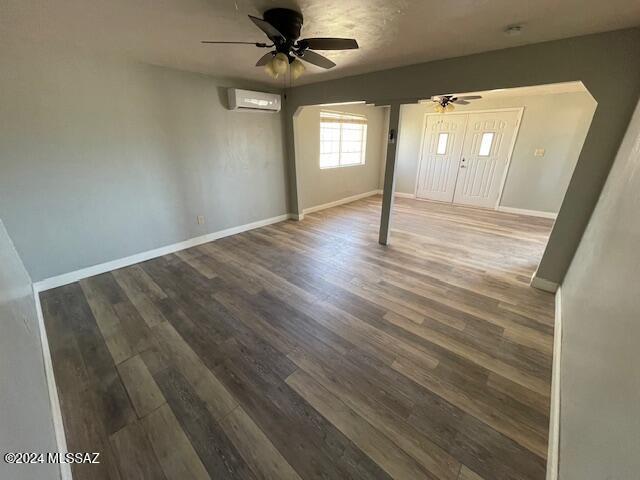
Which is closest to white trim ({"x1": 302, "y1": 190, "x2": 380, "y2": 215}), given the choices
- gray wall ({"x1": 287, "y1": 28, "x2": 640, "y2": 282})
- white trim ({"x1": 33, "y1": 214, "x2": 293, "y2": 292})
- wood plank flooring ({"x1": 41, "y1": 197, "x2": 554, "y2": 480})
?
white trim ({"x1": 33, "y1": 214, "x2": 293, "y2": 292})

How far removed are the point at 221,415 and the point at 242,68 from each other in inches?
142

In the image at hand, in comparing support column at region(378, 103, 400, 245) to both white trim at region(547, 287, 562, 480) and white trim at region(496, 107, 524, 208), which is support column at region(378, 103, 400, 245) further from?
white trim at region(496, 107, 524, 208)

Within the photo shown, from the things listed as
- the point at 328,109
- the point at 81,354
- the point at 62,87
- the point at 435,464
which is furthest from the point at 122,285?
the point at 328,109

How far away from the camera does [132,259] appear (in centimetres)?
325

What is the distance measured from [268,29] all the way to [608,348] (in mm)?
2486

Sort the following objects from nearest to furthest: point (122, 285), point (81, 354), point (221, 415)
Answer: point (221, 415) → point (81, 354) → point (122, 285)

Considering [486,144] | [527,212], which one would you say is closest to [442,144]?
[486,144]

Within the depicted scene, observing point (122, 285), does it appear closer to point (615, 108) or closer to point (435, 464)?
point (435, 464)

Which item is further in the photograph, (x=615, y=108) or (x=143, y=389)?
(x=615, y=108)

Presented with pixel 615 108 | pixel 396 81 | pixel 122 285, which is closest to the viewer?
pixel 615 108

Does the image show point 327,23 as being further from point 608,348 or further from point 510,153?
point 510,153

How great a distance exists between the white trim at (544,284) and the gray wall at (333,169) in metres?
3.73

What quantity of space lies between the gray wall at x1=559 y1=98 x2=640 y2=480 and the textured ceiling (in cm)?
93

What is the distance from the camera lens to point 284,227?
181 inches
